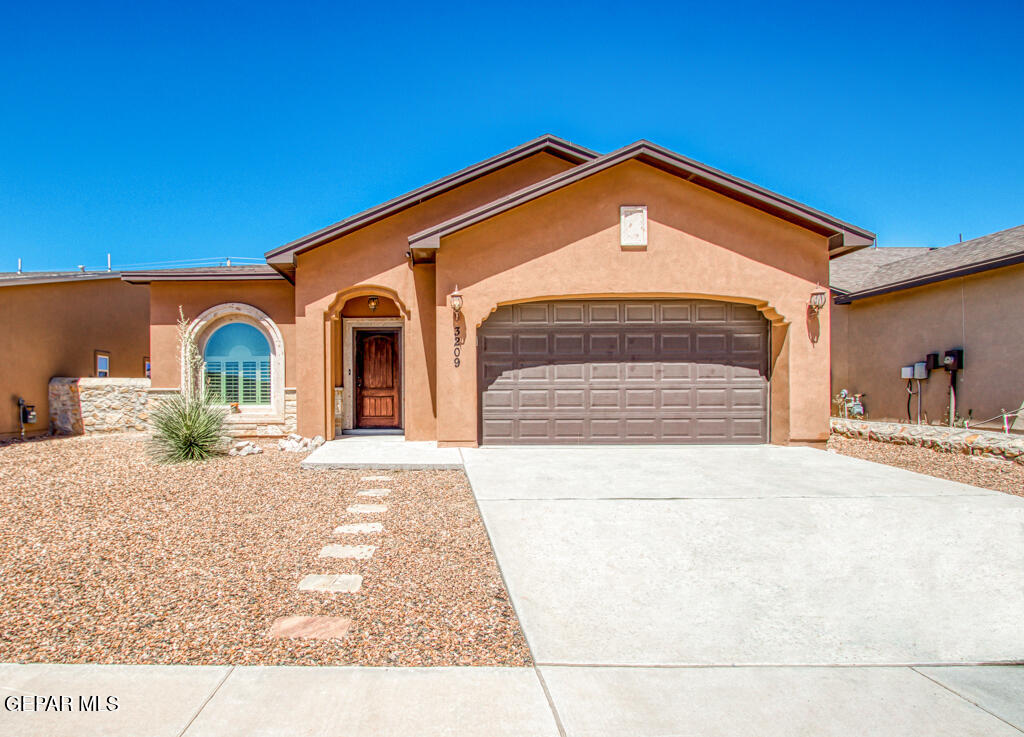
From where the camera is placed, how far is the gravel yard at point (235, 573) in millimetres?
3123

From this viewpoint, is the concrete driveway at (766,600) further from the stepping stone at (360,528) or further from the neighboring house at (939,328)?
the neighboring house at (939,328)

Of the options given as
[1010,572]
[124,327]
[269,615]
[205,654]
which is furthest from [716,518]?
[124,327]

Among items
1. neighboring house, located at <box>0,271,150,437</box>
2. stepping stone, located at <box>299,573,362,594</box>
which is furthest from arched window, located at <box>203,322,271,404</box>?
stepping stone, located at <box>299,573,362,594</box>

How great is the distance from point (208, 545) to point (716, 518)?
478cm

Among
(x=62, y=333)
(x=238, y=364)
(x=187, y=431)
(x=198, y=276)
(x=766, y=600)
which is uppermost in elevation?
(x=198, y=276)

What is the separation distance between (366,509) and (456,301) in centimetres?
402

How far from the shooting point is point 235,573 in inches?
164

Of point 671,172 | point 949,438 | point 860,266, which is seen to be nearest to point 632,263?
point 671,172

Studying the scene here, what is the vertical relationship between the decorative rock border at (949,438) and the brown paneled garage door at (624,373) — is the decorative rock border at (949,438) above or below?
below

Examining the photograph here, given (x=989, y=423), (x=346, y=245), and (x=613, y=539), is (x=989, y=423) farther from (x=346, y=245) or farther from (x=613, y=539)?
(x=346, y=245)

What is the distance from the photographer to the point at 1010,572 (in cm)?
421

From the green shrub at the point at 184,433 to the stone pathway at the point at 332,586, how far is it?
178 inches

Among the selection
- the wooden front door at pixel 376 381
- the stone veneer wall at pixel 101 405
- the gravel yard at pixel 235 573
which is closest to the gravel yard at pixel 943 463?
the gravel yard at pixel 235 573

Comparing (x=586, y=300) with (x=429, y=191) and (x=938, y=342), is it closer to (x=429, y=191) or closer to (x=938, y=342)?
(x=429, y=191)
